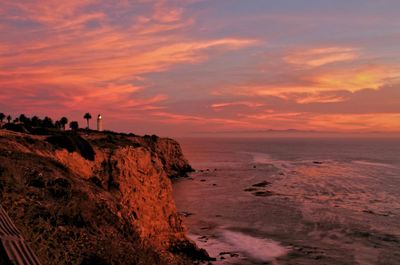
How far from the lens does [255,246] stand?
34000mm

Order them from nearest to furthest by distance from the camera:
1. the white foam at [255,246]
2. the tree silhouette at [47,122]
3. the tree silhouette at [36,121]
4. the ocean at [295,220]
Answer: the white foam at [255,246] < the ocean at [295,220] < the tree silhouette at [36,121] < the tree silhouette at [47,122]

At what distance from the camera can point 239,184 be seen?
78.2 m

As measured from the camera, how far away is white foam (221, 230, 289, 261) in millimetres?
31375

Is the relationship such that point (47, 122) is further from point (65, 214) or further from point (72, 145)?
point (65, 214)

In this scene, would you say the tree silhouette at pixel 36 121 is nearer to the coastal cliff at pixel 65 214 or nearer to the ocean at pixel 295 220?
the ocean at pixel 295 220

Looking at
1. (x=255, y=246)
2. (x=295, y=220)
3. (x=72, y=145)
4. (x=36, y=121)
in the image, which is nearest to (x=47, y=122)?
(x=36, y=121)

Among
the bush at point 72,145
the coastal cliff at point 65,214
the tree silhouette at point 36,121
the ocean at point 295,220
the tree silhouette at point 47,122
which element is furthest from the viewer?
the tree silhouette at point 47,122

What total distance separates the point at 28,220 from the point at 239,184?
234 ft

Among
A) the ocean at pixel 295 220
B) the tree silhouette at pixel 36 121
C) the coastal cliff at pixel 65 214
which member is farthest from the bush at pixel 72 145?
the tree silhouette at pixel 36 121

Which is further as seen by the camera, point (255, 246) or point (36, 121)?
point (36, 121)

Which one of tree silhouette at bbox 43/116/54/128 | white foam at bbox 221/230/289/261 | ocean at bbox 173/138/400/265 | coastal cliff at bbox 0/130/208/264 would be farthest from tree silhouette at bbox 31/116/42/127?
coastal cliff at bbox 0/130/208/264

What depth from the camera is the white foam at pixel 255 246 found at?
3138cm

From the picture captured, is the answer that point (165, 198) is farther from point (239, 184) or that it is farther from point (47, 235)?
point (239, 184)

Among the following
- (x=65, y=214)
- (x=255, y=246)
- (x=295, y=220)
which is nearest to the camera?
(x=65, y=214)
